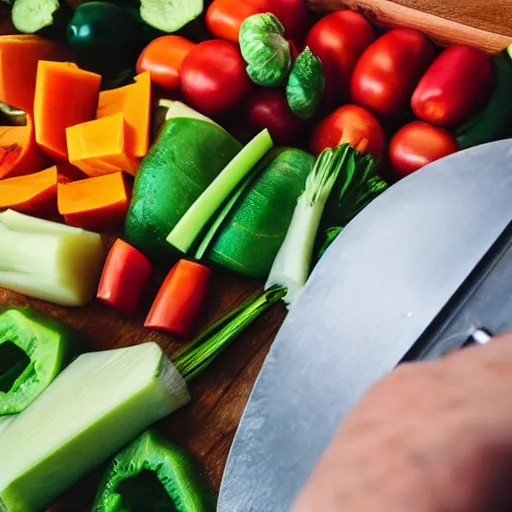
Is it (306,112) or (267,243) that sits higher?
(306,112)

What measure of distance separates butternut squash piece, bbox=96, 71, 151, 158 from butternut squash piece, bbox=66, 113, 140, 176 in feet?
0.06

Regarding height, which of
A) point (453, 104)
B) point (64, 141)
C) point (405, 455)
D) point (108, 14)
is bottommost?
point (64, 141)

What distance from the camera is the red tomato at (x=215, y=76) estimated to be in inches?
47.3

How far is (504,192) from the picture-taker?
0.81 metres

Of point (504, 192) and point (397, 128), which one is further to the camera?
point (397, 128)

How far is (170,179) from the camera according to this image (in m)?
1.13

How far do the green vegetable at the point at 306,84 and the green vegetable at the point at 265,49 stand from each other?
2 centimetres

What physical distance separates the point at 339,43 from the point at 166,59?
312 millimetres

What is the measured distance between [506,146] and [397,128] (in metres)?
0.39

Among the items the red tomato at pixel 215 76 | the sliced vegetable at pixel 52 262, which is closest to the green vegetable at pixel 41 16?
the red tomato at pixel 215 76

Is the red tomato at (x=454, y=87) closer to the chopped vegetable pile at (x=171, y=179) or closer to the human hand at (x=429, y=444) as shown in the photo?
the chopped vegetable pile at (x=171, y=179)

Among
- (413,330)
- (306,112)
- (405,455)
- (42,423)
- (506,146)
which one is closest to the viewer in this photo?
(405,455)

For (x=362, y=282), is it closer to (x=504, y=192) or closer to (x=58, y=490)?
(x=504, y=192)

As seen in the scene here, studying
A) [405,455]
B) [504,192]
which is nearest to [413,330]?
[504,192]
